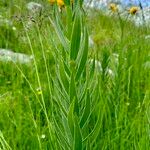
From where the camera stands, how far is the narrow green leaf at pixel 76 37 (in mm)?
921

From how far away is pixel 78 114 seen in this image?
38.6 inches

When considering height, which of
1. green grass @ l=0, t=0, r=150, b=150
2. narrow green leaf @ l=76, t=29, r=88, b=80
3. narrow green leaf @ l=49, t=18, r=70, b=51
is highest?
narrow green leaf @ l=49, t=18, r=70, b=51

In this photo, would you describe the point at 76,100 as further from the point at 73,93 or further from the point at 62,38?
the point at 62,38

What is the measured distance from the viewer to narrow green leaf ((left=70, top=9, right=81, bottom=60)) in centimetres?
92

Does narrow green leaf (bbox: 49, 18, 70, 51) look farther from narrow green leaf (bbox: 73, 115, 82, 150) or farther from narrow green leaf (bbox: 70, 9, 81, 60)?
narrow green leaf (bbox: 73, 115, 82, 150)

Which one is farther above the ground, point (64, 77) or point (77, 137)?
point (64, 77)

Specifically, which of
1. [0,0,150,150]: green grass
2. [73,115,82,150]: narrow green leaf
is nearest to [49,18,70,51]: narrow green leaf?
[0,0,150,150]: green grass

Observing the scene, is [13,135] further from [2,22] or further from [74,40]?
[2,22]

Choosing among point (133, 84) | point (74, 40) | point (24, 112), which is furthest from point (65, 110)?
point (133, 84)

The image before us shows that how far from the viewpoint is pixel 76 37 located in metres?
0.93

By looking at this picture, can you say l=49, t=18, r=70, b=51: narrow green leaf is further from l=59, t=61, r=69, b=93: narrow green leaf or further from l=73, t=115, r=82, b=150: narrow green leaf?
l=73, t=115, r=82, b=150: narrow green leaf

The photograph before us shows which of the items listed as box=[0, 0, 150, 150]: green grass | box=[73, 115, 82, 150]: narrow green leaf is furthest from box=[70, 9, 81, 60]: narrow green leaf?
box=[73, 115, 82, 150]: narrow green leaf

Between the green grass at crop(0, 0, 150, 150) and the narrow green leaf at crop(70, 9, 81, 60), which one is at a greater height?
the narrow green leaf at crop(70, 9, 81, 60)

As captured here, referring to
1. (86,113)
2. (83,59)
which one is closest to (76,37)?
(83,59)
